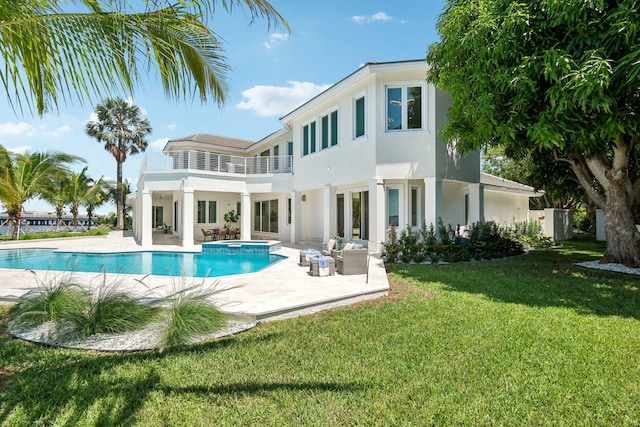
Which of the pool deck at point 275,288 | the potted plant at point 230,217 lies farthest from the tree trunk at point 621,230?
the potted plant at point 230,217

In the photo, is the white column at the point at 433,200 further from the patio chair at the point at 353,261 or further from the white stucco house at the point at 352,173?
the patio chair at the point at 353,261

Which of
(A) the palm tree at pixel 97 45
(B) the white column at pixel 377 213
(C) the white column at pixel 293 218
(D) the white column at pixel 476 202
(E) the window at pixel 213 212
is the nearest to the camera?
(A) the palm tree at pixel 97 45

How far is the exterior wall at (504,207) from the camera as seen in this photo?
887 inches

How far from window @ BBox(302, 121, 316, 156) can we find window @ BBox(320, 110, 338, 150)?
92 centimetres

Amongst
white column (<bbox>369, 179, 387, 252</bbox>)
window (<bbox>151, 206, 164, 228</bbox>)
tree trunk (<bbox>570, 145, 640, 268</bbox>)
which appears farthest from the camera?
window (<bbox>151, 206, 164, 228</bbox>)

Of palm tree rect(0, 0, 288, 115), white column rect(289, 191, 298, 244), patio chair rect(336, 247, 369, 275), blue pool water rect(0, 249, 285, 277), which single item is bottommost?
blue pool water rect(0, 249, 285, 277)

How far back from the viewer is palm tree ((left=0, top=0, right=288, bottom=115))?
364cm

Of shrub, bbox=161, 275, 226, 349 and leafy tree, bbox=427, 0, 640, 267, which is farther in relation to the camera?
leafy tree, bbox=427, 0, 640, 267

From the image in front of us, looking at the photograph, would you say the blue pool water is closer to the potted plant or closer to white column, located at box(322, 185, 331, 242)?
white column, located at box(322, 185, 331, 242)

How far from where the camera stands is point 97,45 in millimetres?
3969

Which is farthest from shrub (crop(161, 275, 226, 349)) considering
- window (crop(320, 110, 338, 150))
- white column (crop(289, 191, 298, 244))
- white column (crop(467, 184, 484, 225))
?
white column (crop(467, 184, 484, 225))

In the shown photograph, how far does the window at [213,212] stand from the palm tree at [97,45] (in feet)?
76.0

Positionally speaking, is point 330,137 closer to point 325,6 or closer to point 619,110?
point 325,6

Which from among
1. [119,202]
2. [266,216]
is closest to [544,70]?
[266,216]
